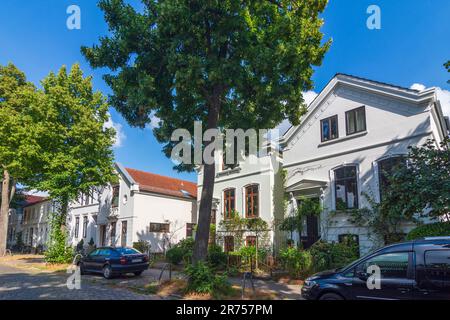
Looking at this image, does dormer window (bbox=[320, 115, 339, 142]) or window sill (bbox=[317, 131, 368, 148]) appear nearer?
window sill (bbox=[317, 131, 368, 148])

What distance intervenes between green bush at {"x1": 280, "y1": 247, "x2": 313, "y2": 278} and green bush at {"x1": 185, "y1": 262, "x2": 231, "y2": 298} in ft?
15.2

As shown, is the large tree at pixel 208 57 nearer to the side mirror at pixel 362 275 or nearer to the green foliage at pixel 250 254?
the side mirror at pixel 362 275

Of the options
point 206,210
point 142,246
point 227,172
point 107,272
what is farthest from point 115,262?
point 227,172

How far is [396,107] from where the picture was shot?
15.5 metres

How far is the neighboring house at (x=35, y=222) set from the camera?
40.9 m

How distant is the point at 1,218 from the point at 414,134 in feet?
105

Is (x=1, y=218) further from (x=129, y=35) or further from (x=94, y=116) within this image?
(x=129, y=35)

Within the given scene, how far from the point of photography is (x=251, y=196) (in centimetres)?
2155

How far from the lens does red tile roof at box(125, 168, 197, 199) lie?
28991mm

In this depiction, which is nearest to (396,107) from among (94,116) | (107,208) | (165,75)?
(165,75)

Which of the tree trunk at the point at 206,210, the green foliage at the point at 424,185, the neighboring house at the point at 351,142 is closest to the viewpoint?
the green foliage at the point at 424,185

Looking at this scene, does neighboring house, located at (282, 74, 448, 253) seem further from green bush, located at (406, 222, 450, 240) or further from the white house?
green bush, located at (406, 222, 450, 240)

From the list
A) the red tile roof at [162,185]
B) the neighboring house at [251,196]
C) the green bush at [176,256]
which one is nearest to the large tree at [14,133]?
the red tile roof at [162,185]

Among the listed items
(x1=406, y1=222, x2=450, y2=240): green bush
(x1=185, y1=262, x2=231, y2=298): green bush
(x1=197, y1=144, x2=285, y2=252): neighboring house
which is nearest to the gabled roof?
(x1=197, y1=144, x2=285, y2=252): neighboring house
